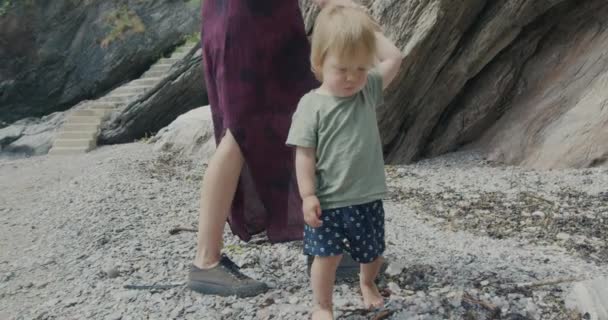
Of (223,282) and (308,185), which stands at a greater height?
(308,185)

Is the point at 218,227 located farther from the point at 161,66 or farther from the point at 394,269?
the point at 161,66

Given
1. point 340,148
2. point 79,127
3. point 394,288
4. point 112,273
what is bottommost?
point 79,127

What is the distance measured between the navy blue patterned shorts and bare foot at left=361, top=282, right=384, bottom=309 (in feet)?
0.64

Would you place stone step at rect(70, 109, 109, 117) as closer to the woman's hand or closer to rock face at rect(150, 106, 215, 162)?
rock face at rect(150, 106, 215, 162)

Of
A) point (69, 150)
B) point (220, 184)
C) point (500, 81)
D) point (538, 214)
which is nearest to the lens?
point (220, 184)

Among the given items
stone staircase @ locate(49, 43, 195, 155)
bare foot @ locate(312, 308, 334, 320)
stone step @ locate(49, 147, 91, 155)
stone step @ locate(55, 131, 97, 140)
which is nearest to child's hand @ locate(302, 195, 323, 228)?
bare foot @ locate(312, 308, 334, 320)

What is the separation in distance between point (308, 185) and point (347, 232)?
0.20 meters

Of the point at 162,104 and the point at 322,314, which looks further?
the point at 162,104

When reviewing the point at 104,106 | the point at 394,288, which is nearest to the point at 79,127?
the point at 104,106

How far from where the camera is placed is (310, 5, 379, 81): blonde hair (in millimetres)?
1599

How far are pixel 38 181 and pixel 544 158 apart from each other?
591 cm

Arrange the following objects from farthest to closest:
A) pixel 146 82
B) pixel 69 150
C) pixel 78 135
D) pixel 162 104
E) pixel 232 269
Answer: pixel 146 82 → pixel 78 135 → pixel 69 150 → pixel 162 104 → pixel 232 269

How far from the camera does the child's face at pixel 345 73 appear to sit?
1630 mm

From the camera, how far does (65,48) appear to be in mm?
13844
